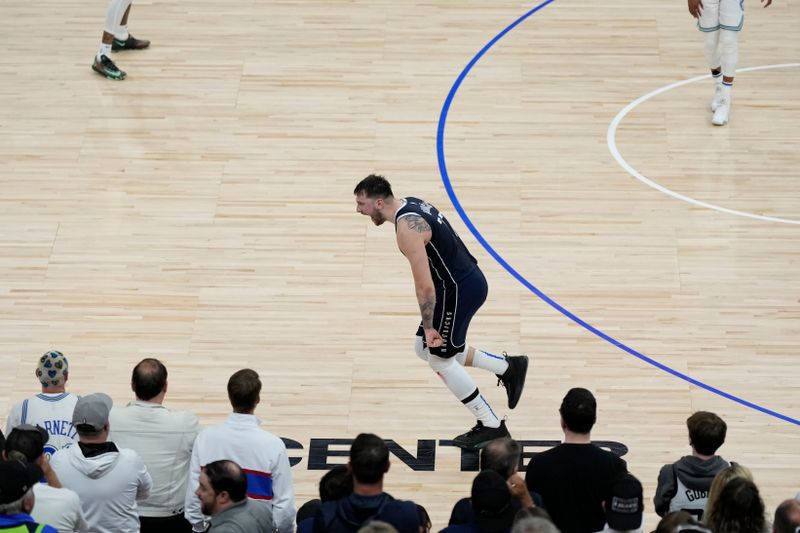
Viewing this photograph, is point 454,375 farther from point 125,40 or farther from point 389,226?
point 125,40

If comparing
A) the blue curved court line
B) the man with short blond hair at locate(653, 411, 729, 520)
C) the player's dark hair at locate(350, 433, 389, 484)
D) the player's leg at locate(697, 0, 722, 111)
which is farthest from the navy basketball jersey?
the player's leg at locate(697, 0, 722, 111)

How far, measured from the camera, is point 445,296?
8031 millimetres

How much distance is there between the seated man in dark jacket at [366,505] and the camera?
17.8 ft

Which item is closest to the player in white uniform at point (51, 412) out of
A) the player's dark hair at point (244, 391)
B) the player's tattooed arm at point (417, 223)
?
the player's dark hair at point (244, 391)

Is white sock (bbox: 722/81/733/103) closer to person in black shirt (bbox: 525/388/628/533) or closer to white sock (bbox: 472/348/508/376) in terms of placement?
white sock (bbox: 472/348/508/376)

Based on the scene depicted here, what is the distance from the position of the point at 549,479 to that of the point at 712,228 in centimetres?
506

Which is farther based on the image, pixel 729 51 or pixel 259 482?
pixel 729 51

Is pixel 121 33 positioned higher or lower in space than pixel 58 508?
higher

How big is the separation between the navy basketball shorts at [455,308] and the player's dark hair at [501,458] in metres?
2.23

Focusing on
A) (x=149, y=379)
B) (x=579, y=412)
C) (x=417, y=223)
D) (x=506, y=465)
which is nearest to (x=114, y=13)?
(x=417, y=223)

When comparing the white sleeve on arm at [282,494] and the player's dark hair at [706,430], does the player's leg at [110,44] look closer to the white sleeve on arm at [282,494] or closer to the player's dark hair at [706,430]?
the white sleeve on arm at [282,494]

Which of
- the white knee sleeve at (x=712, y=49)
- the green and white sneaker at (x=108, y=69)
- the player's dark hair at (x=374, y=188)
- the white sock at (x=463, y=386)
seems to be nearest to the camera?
the player's dark hair at (x=374, y=188)

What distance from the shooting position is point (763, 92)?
12.0 meters

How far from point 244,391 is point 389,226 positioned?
459 centimetres
